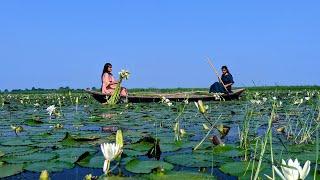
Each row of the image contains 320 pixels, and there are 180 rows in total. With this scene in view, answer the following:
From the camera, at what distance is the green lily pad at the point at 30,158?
103 inches

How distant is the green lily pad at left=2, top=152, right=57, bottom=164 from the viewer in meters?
2.62

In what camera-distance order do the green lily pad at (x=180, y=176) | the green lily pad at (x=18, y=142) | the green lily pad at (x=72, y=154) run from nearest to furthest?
the green lily pad at (x=180, y=176) → the green lily pad at (x=72, y=154) → the green lily pad at (x=18, y=142)

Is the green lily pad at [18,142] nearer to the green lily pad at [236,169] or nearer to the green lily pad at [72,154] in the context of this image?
the green lily pad at [72,154]

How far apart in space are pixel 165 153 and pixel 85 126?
A: 93.9 inches

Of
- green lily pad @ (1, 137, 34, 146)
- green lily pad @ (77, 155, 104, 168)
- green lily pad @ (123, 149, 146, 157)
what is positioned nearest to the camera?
green lily pad @ (77, 155, 104, 168)

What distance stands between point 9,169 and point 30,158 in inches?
15.2

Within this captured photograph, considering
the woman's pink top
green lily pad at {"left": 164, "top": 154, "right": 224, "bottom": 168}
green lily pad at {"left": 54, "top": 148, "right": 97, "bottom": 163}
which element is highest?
the woman's pink top

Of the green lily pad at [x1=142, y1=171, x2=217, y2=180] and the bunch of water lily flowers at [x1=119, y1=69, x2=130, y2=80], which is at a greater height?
the bunch of water lily flowers at [x1=119, y1=69, x2=130, y2=80]

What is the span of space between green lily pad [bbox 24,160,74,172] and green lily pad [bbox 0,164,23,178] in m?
0.05

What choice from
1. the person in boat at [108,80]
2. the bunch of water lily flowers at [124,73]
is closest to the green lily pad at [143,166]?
the bunch of water lily flowers at [124,73]

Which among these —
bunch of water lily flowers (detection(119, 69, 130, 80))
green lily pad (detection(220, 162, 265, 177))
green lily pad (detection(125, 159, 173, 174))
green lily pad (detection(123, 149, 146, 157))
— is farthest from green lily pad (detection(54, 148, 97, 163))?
bunch of water lily flowers (detection(119, 69, 130, 80))

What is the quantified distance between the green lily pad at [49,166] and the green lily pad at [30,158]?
0.14 meters

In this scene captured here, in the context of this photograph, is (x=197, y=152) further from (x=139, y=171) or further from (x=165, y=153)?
A: (x=139, y=171)

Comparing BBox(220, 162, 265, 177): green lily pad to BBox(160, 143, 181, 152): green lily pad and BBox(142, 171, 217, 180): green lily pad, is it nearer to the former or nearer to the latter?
BBox(142, 171, 217, 180): green lily pad
